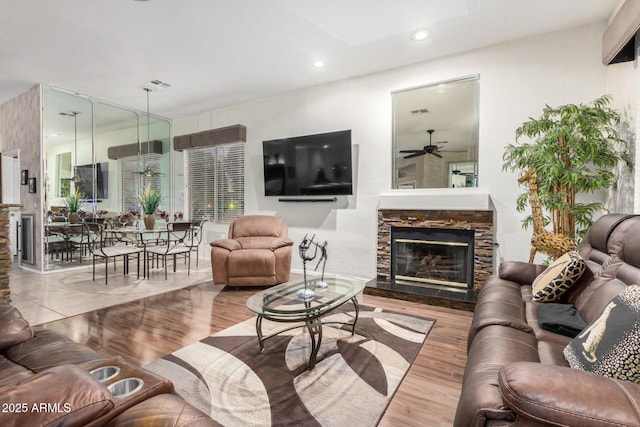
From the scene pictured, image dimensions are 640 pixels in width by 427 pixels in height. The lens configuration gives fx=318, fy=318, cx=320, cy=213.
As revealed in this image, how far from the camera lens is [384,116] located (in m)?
4.43

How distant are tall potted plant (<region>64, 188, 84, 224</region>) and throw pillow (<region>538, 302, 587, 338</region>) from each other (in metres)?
6.38

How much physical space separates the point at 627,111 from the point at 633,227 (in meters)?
1.56

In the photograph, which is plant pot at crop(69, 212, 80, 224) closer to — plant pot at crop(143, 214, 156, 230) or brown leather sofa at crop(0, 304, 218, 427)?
plant pot at crop(143, 214, 156, 230)

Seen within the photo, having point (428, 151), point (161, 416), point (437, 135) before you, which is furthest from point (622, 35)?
point (161, 416)

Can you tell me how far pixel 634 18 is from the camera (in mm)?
2396

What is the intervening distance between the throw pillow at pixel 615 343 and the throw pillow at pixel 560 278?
0.87 metres

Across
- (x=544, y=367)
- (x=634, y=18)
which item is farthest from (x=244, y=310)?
(x=634, y=18)

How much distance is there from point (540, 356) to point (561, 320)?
402mm

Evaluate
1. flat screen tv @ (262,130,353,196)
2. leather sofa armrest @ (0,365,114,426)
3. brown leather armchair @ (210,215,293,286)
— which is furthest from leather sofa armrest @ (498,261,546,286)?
leather sofa armrest @ (0,365,114,426)

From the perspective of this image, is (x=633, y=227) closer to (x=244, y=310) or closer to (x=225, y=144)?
(x=244, y=310)

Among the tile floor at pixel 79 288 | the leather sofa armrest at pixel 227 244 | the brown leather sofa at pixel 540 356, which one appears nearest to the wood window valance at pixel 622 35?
the brown leather sofa at pixel 540 356

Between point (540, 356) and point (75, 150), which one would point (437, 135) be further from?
point (75, 150)

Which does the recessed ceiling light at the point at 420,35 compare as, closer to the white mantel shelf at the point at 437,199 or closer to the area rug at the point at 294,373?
the white mantel shelf at the point at 437,199

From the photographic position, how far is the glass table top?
218 cm
